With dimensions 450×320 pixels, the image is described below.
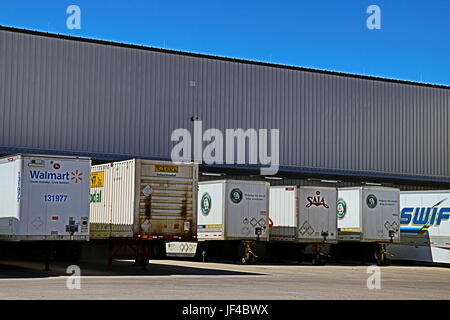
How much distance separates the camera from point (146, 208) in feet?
82.9

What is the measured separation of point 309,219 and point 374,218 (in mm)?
3572

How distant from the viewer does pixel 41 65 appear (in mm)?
37031

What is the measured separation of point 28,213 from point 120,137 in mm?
16803

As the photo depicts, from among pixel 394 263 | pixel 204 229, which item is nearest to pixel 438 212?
pixel 394 263

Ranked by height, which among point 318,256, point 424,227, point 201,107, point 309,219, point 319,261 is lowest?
point 319,261

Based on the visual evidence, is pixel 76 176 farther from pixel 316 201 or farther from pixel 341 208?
pixel 341 208

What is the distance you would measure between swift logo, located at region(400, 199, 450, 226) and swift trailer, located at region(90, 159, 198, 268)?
13.5 metres

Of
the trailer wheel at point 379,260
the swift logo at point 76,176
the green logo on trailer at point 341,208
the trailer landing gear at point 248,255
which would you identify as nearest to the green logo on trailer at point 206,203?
the trailer landing gear at point 248,255

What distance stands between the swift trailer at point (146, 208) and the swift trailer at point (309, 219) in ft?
29.3

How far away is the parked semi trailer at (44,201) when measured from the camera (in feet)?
73.4

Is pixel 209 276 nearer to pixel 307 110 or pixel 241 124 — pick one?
pixel 241 124

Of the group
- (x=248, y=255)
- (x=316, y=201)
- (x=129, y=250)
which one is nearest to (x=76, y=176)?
(x=129, y=250)

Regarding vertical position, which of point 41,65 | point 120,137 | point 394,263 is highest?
point 41,65
